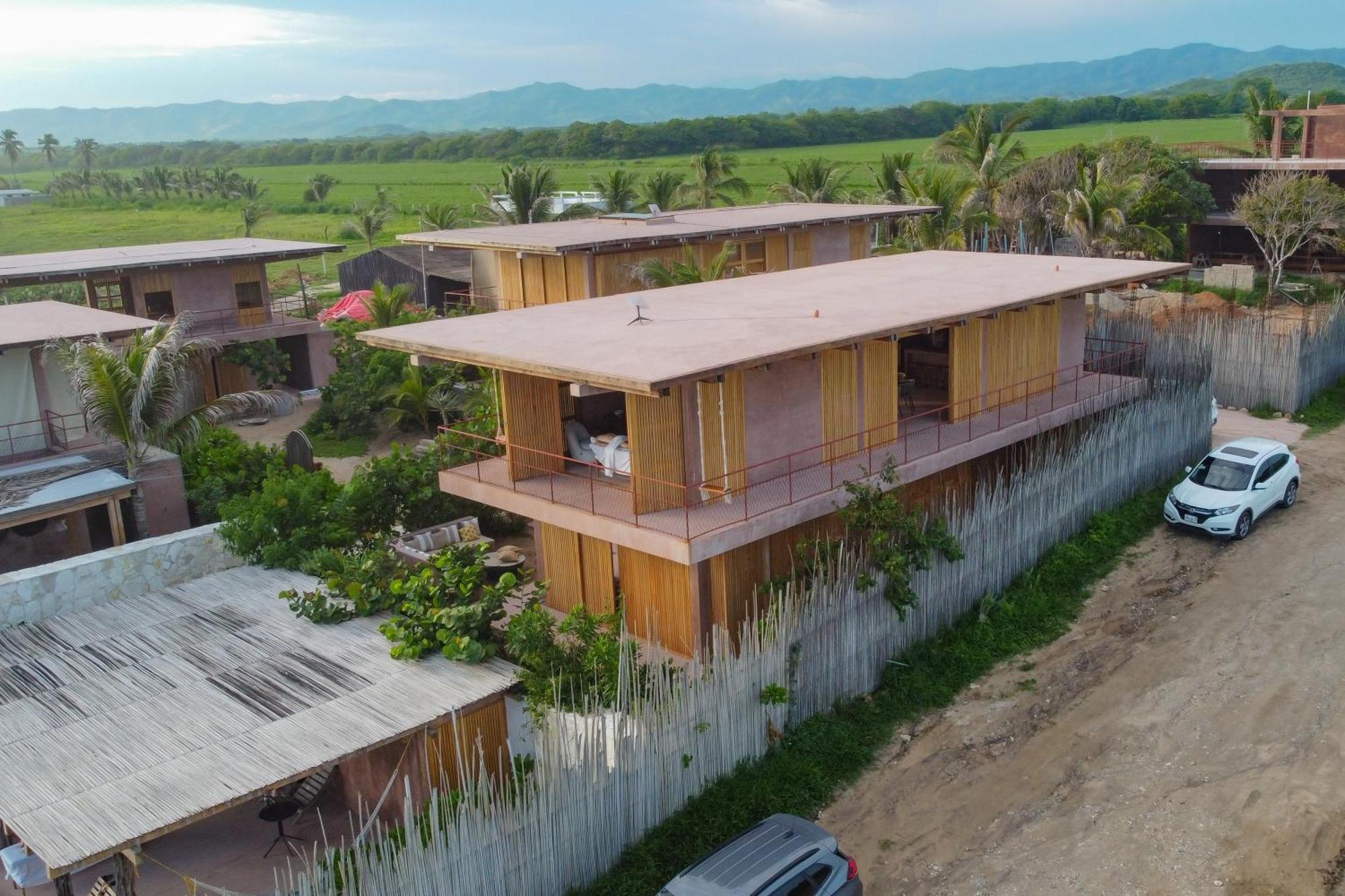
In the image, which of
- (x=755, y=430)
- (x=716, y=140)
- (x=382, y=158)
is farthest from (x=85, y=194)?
(x=755, y=430)

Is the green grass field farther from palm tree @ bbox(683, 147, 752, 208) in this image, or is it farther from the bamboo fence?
the bamboo fence

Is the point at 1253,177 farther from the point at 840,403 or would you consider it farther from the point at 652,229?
the point at 840,403

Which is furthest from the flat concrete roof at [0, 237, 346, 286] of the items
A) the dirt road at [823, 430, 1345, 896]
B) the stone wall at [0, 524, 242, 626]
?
the dirt road at [823, 430, 1345, 896]

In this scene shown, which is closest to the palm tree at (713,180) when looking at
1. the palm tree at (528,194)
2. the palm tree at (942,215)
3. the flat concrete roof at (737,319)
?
the palm tree at (528,194)

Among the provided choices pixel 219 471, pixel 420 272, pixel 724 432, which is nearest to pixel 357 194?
pixel 420 272

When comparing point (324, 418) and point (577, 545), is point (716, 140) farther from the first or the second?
point (577, 545)

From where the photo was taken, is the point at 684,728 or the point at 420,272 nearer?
the point at 684,728

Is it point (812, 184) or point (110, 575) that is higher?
point (812, 184)
